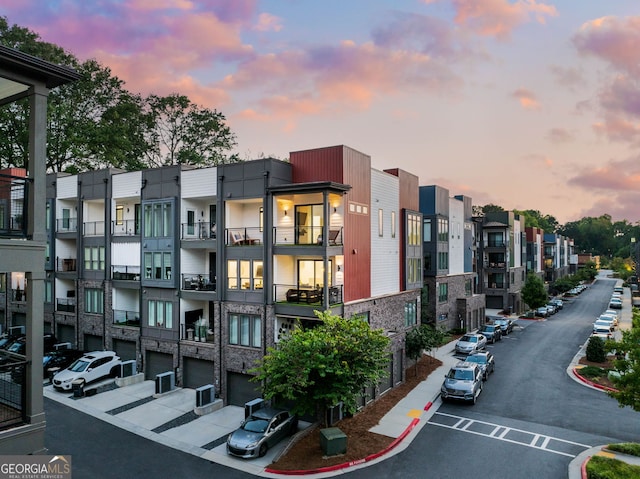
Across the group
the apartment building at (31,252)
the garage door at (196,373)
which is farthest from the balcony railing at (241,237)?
the apartment building at (31,252)

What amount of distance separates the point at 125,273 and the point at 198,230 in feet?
24.1

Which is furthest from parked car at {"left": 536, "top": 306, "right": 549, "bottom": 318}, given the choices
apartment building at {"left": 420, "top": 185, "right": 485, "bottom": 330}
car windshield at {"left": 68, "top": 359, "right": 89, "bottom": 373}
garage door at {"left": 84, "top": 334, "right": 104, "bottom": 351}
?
car windshield at {"left": 68, "top": 359, "right": 89, "bottom": 373}

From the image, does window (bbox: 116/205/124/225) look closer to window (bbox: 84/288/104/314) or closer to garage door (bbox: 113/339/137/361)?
window (bbox: 84/288/104/314)

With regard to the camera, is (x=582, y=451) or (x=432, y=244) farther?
(x=432, y=244)

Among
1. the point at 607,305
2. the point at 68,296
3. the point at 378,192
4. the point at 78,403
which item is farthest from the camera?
the point at 607,305

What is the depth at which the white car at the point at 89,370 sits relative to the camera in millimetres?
26125

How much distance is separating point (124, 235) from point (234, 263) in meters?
10.9

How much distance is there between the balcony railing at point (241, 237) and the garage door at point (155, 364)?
909 centimetres

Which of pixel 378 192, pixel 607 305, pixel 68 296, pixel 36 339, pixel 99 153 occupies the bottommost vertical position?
pixel 607 305

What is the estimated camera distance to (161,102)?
52094mm

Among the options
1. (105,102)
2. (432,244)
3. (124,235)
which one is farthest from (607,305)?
(105,102)

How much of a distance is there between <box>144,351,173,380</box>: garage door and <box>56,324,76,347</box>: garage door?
910cm

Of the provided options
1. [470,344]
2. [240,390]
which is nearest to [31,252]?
[240,390]

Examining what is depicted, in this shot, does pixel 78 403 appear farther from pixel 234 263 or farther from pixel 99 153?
pixel 99 153
